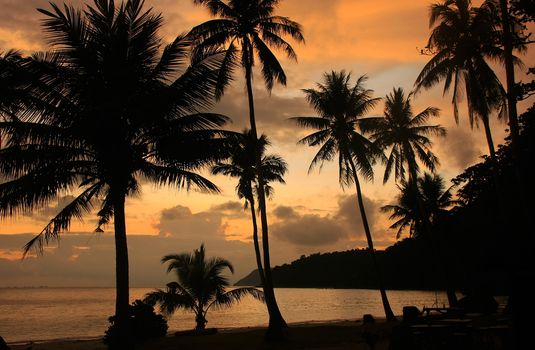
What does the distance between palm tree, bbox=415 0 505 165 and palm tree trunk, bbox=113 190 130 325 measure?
15.4 metres

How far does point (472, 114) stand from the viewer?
21.8 metres

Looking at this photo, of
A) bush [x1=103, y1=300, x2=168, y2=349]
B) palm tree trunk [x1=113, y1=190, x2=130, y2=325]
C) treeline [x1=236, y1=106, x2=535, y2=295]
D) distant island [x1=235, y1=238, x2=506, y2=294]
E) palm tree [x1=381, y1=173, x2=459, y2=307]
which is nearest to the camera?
palm tree trunk [x1=113, y1=190, x2=130, y2=325]

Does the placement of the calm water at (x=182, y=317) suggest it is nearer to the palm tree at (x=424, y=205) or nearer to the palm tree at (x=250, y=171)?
the palm tree at (x=424, y=205)

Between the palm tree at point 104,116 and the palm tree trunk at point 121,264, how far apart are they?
27 millimetres

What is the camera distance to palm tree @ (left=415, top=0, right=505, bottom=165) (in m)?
21.1

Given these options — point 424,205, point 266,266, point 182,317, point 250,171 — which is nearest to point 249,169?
point 250,171

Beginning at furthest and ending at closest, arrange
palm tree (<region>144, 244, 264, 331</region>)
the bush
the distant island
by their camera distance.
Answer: the distant island, palm tree (<region>144, 244, 264, 331</region>), the bush

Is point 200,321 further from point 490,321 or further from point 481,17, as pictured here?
point 481,17

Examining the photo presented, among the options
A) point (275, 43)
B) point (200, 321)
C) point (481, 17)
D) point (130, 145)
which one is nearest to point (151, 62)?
point (130, 145)

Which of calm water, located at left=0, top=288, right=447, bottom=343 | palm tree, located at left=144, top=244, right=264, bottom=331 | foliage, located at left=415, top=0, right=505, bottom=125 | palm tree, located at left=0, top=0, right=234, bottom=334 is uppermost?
foliage, located at left=415, top=0, right=505, bottom=125

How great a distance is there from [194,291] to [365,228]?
10.6 meters

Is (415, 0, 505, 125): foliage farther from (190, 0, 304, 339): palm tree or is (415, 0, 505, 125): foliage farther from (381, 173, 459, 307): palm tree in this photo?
(381, 173, 459, 307): palm tree

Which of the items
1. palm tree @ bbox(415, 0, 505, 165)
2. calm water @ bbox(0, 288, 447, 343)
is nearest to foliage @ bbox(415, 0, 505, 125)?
palm tree @ bbox(415, 0, 505, 165)

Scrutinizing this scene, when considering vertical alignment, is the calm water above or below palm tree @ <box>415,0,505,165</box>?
below
